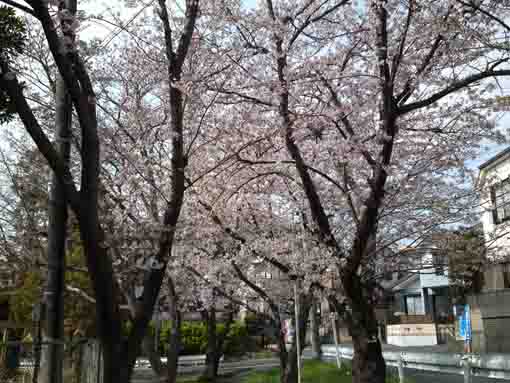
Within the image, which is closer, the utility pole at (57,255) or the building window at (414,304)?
the utility pole at (57,255)

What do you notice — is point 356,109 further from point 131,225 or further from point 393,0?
point 131,225

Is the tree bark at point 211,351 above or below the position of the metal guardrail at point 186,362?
above

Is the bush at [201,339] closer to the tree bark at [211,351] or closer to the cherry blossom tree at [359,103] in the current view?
the tree bark at [211,351]

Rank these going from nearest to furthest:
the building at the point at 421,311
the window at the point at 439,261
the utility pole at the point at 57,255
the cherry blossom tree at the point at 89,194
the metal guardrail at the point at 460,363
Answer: the cherry blossom tree at the point at 89,194 → the utility pole at the point at 57,255 → the metal guardrail at the point at 460,363 → the window at the point at 439,261 → the building at the point at 421,311

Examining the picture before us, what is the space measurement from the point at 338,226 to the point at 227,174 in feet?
12.0

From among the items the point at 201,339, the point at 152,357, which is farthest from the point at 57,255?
the point at 201,339

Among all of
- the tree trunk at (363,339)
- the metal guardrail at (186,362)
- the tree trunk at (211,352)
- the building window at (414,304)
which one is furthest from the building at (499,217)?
the building window at (414,304)

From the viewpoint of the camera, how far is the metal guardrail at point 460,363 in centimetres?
834

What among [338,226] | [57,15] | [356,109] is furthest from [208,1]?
[338,226]

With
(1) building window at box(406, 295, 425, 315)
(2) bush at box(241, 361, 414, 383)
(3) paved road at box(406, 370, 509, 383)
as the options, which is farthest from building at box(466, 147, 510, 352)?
(1) building window at box(406, 295, 425, 315)

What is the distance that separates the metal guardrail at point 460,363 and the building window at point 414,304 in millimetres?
31033

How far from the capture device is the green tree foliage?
5.24 meters

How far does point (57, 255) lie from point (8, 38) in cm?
227

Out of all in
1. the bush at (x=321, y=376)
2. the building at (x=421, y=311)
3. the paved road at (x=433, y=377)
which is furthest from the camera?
the building at (x=421, y=311)
